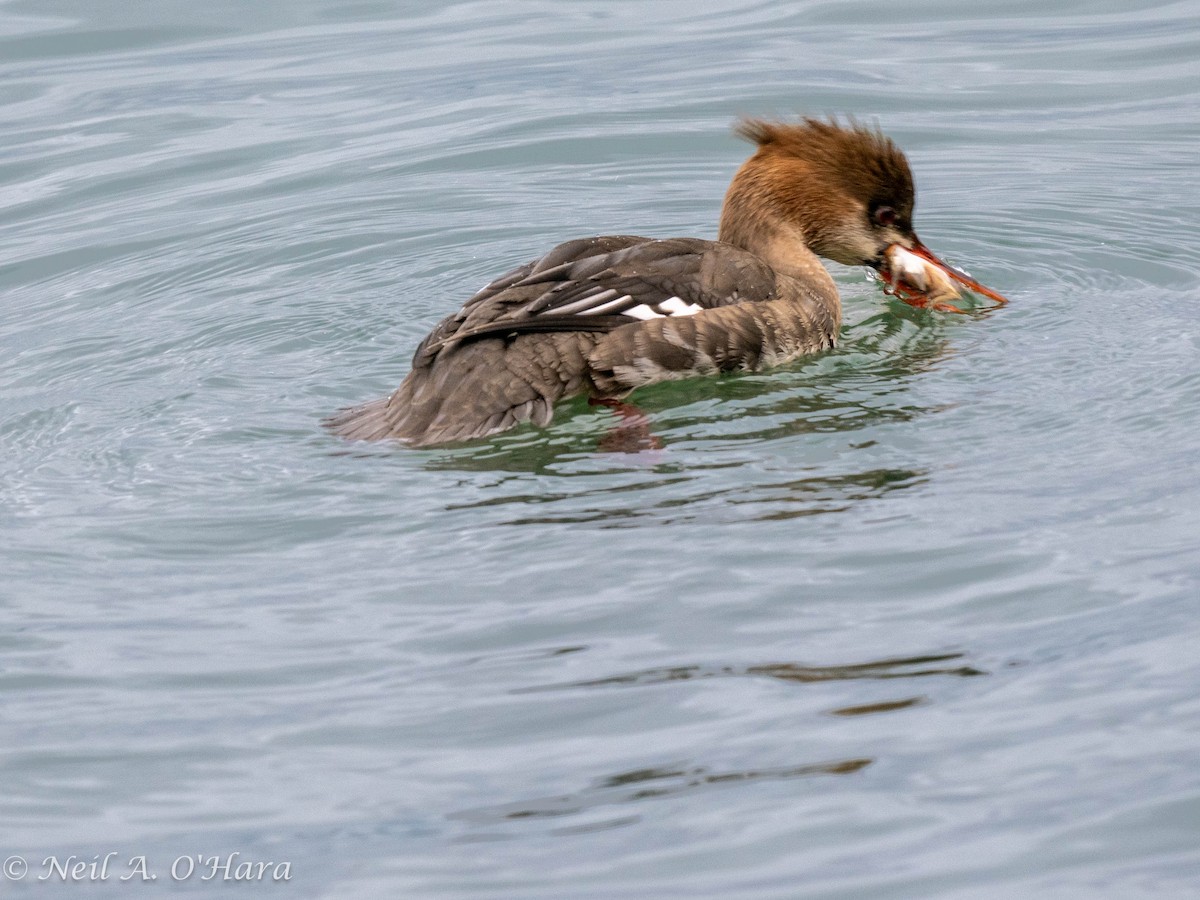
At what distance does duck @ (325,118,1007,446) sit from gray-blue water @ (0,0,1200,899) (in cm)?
16

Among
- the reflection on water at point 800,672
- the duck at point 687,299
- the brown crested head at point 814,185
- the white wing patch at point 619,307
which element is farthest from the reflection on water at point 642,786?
the brown crested head at point 814,185

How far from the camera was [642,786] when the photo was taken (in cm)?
412

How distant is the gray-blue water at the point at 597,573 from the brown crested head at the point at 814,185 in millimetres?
538

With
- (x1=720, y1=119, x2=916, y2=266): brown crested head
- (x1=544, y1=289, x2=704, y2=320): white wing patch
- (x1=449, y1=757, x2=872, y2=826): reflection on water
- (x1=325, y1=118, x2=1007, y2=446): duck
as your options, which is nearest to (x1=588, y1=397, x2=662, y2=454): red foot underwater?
(x1=325, y1=118, x2=1007, y2=446): duck

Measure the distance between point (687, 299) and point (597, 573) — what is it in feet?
6.87

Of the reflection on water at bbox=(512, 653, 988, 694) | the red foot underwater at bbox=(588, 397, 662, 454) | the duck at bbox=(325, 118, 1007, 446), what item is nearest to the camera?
the reflection on water at bbox=(512, 653, 988, 694)

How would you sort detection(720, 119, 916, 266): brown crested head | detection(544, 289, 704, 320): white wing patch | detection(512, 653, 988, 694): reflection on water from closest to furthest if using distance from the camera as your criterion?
1. detection(512, 653, 988, 694): reflection on water
2. detection(544, 289, 704, 320): white wing patch
3. detection(720, 119, 916, 266): brown crested head

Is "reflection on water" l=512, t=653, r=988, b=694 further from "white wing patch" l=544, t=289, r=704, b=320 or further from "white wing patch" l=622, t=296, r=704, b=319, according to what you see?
"white wing patch" l=622, t=296, r=704, b=319

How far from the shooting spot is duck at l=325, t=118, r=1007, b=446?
6344mm

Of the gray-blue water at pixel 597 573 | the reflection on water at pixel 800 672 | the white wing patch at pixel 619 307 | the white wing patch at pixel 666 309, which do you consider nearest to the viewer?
the gray-blue water at pixel 597 573

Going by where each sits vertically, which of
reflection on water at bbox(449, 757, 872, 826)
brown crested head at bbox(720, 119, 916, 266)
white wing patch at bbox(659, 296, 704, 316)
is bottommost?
reflection on water at bbox(449, 757, 872, 826)

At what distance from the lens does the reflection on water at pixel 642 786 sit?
4059 mm

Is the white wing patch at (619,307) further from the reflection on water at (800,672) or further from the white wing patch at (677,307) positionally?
the reflection on water at (800,672)

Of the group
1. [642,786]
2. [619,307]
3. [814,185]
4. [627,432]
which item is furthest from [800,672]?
[814,185]
